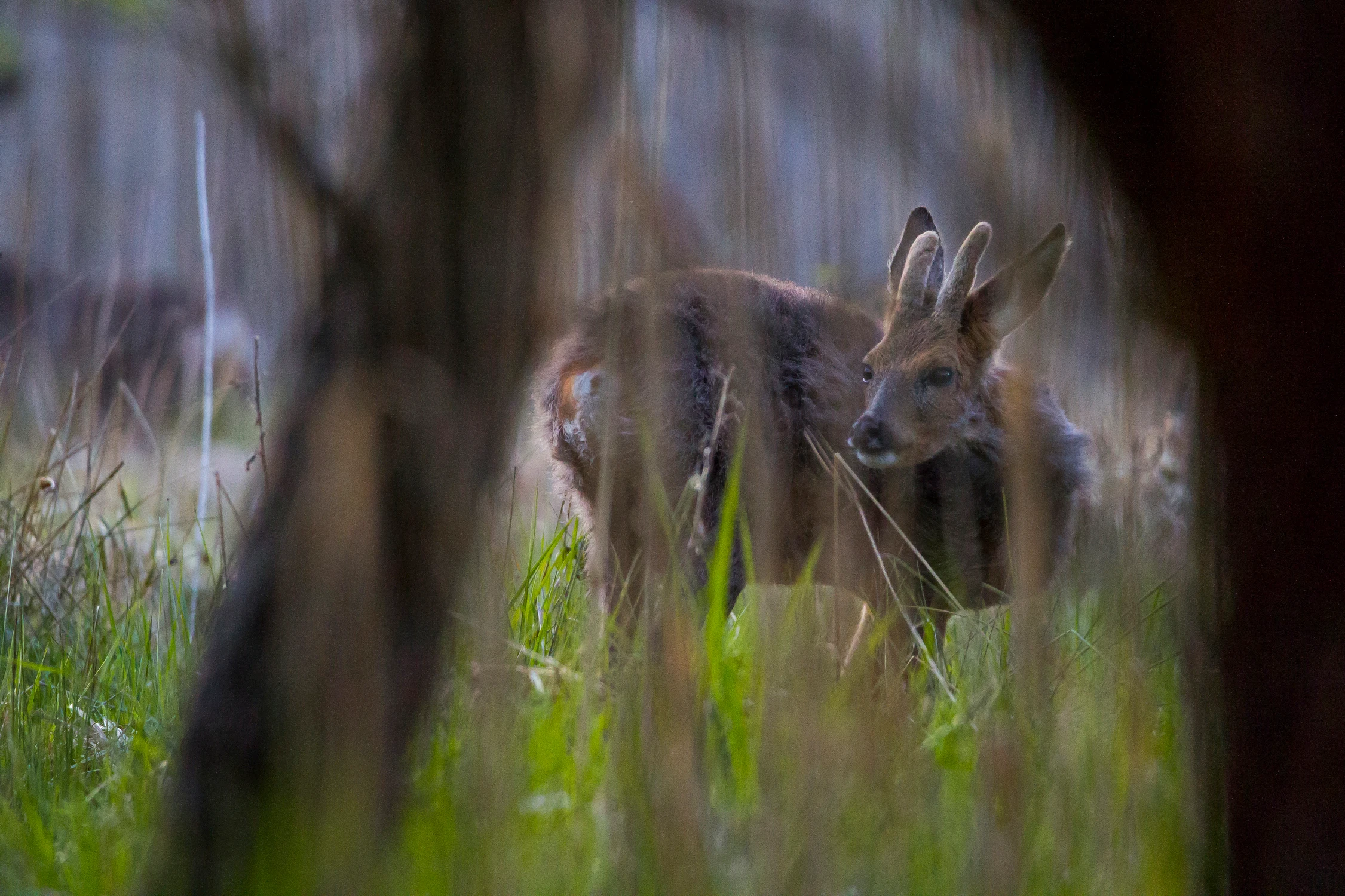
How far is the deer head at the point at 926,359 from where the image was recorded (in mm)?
3660

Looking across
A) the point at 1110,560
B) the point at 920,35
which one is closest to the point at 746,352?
the point at 920,35

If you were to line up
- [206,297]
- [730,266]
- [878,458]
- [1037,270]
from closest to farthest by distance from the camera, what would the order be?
[730,266] → [1037,270] → [206,297] → [878,458]

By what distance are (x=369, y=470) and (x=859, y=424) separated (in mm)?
2569

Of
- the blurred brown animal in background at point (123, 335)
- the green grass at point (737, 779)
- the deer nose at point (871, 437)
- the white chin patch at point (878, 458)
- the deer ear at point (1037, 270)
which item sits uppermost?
the blurred brown animal in background at point (123, 335)

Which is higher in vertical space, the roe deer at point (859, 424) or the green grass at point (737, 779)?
the roe deer at point (859, 424)

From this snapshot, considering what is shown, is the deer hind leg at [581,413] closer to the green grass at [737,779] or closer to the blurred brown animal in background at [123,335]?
the blurred brown animal in background at [123,335]

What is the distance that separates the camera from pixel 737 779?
166 cm

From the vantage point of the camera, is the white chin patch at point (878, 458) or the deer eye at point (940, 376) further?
the deer eye at point (940, 376)

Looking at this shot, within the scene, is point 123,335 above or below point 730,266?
above

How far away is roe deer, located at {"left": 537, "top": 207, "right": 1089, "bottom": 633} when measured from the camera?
11.7 ft

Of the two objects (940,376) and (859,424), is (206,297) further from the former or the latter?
(940,376)

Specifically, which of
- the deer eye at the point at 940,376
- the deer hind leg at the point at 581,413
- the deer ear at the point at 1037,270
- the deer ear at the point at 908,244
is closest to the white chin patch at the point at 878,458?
the deer eye at the point at 940,376

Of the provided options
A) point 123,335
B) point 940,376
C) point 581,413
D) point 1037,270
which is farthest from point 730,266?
point 123,335

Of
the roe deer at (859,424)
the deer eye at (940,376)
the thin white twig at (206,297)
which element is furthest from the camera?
the deer eye at (940,376)
